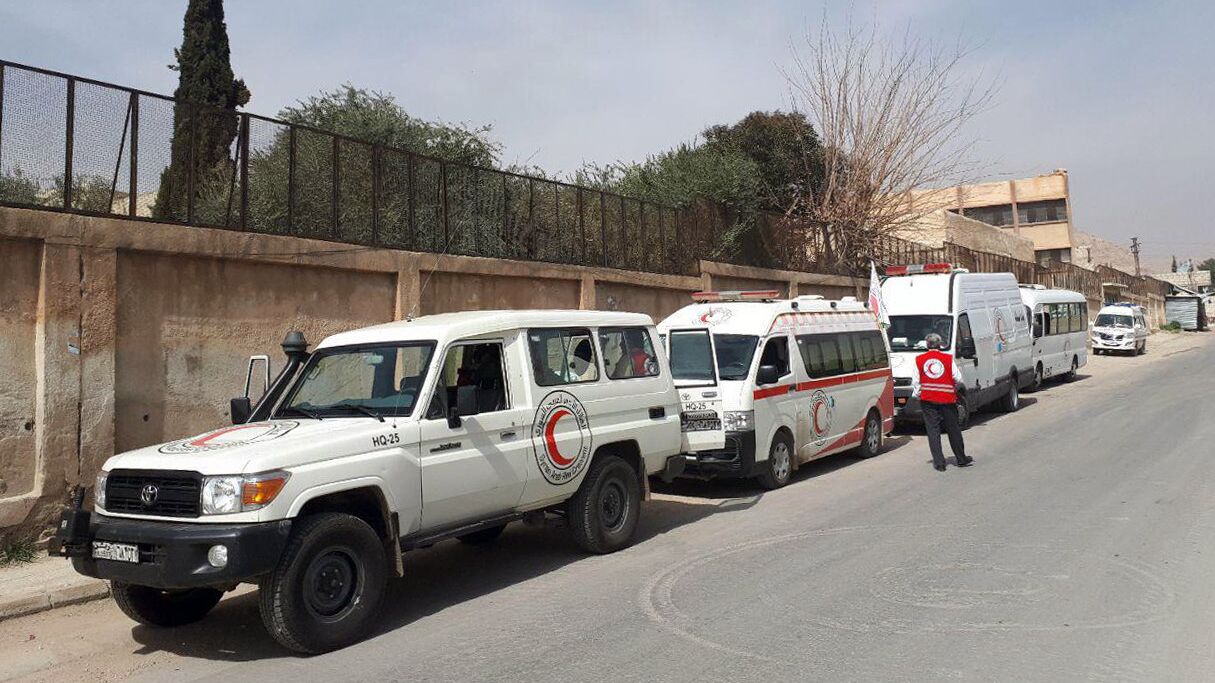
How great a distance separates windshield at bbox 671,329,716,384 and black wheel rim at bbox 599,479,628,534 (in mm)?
2856

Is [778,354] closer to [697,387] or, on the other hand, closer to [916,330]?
[697,387]

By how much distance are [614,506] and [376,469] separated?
2.86m

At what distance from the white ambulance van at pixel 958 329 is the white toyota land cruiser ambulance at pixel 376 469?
882 centimetres

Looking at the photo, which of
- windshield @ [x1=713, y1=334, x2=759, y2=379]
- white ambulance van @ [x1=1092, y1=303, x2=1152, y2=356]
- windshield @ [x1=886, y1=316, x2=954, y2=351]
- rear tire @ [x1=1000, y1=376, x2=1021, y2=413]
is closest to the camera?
windshield @ [x1=713, y1=334, x2=759, y2=379]

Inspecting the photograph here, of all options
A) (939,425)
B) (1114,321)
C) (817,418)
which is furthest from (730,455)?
(1114,321)

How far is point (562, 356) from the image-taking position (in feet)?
25.6

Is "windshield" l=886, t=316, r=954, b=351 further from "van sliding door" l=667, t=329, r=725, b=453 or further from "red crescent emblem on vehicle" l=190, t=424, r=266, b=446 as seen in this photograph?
"red crescent emblem on vehicle" l=190, t=424, r=266, b=446

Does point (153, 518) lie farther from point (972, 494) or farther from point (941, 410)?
point (941, 410)

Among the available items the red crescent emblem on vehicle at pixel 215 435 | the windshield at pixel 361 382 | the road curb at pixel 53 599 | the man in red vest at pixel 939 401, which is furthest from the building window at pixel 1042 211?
the road curb at pixel 53 599

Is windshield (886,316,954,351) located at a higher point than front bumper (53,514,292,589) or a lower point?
higher

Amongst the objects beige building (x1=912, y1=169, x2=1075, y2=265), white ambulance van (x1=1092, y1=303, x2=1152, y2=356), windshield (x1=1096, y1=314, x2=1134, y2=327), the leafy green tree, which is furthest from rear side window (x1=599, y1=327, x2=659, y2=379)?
beige building (x1=912, y1=169, x2=1075, y2=265)

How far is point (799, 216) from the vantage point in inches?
1010

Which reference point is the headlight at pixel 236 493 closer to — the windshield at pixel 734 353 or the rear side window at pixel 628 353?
the rear side window at pixel 628 353

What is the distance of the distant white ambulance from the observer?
2298 cm
